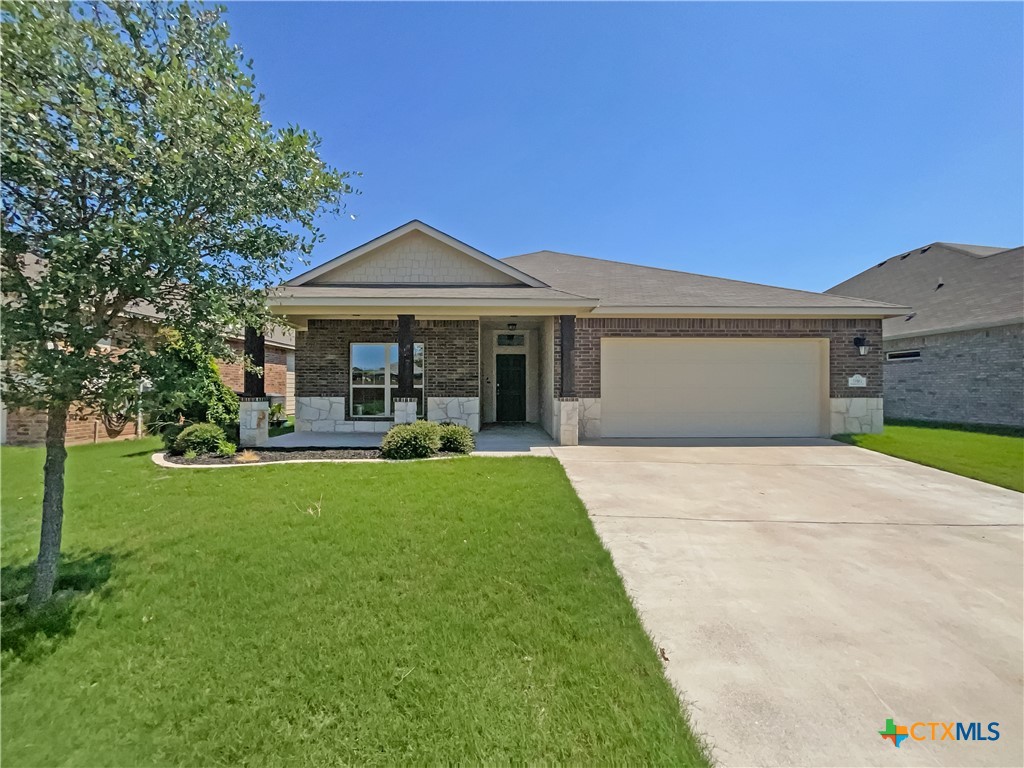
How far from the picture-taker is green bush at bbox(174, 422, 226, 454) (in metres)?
8.52

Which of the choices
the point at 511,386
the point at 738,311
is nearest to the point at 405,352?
the point at 511,386

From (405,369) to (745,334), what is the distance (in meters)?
8.47

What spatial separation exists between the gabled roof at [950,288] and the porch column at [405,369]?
13.3 metres

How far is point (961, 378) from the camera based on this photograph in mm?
13727

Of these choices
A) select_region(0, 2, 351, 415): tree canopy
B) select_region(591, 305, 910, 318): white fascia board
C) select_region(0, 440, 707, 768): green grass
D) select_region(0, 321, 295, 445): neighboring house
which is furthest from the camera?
select_region(591, 305, 910, 318): white fascia board

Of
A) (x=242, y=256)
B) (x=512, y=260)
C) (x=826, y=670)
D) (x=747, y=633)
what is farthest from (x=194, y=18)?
(x=512, y=260)

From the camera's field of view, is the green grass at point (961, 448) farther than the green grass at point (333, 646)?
Yes

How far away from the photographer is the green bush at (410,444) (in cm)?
819

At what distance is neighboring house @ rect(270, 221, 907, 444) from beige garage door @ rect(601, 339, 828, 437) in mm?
26

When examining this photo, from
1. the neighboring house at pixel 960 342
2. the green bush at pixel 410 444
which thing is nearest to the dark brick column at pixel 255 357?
the green bush at pixel 410 444

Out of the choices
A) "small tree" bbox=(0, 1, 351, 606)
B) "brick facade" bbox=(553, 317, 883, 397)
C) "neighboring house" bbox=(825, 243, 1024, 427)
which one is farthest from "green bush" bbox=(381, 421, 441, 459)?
"neighboring house" bbox=(825, 243, 1024, 427)

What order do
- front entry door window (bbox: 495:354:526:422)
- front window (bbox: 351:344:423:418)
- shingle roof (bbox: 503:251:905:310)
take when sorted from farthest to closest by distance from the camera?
1. front entry door window (bbox: 495:354:526:422)
2. front window (bbox: 351:344:423:418)
3. shingle roof (bbox: 503:251:905:310)

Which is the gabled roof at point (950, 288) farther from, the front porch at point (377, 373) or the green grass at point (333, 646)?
the green grass at point (333, 646)

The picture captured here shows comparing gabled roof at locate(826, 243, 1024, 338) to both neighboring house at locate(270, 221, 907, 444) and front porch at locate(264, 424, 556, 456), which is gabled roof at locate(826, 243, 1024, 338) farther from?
front porch at locate(264, 424, 556, 456)
